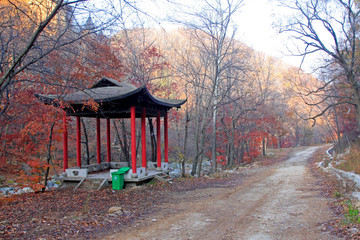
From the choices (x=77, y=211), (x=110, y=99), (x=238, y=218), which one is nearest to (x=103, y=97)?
(x=110, y=99)

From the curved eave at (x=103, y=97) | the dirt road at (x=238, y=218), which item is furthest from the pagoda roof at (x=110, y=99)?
the dirt road at (x=238, y=218)

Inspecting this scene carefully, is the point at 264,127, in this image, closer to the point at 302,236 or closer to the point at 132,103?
the point at 132,103

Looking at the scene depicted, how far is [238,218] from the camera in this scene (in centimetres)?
646

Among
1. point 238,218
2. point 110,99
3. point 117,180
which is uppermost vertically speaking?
point 110,99

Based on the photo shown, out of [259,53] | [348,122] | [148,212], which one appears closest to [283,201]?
[148,212]

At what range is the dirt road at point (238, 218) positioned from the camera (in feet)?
17.3

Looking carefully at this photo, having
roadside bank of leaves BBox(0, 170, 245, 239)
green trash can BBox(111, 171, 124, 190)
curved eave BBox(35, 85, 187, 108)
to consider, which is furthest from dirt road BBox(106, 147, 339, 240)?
curved eave BBox(35, 85, 187, 108)

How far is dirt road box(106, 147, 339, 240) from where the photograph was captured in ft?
17.3

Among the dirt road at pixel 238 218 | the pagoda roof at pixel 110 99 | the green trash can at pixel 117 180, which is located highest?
the pagoda roof at pixel 110 99

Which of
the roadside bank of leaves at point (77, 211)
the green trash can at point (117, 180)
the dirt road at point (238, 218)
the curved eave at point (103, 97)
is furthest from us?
the green trash can at point (117, 180)

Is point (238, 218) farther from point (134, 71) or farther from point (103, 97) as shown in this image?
point (134, 71)

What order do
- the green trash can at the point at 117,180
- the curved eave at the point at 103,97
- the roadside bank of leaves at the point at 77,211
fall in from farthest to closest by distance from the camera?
the green trash can at the point at 117,180, the curved eave at the point at 103,97, the roadside bank of leaves at the point at 77,211

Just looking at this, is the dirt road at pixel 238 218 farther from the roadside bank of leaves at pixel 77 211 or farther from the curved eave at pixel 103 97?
the curved eave at pixel 103 97

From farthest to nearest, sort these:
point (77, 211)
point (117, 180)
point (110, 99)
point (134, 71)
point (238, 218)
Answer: point (134, 71) → point (117, 180) → point (110, 99) → point (77, 211) → point (238, 218)
